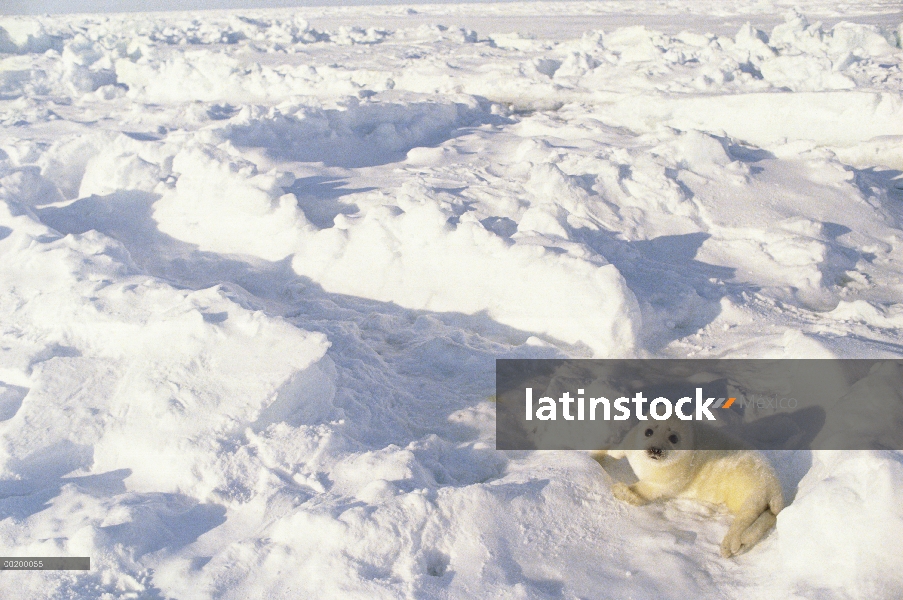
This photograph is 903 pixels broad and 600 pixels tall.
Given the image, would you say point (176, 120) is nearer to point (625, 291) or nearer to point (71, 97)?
point (71, 97)

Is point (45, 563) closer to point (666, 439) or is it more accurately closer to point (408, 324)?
point (666, 439)

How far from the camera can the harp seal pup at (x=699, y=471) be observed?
95.0 inches

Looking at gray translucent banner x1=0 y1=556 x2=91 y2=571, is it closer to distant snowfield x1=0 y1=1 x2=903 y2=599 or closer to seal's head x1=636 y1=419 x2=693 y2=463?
distant snowfield x1=0 y1=1 x2=903 y2=599

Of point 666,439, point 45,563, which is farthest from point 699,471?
point 45,563

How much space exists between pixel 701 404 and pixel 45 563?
2756 mm

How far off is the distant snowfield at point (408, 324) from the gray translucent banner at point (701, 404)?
0.39ft

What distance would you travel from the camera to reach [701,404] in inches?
127

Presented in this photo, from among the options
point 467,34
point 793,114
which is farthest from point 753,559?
point 467,34

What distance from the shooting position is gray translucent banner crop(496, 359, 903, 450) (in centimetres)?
260

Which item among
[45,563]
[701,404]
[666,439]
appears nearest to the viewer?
[45,563]

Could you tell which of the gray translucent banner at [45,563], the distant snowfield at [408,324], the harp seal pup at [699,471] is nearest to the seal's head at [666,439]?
the harp seal pup at [699,471]

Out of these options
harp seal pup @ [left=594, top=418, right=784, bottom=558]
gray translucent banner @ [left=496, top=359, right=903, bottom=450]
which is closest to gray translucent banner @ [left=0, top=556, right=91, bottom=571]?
gray translucent banner @ [left=496, top=359, right=903, bottom=450]

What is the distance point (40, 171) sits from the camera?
22.4 ft

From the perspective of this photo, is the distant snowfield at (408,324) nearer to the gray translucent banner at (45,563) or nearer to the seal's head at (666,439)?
the gray translucent banner at (45,563)
